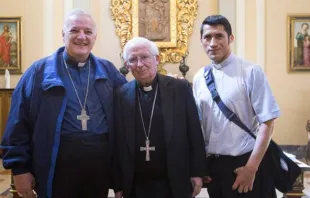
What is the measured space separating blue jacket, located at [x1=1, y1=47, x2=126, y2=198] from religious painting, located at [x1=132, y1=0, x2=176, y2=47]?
6135 mm

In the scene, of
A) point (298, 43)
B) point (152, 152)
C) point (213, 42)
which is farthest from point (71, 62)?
point (298, 43)

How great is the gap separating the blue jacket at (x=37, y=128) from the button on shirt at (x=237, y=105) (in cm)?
96

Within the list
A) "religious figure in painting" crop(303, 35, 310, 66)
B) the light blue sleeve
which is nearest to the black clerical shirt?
the light blue sleeve

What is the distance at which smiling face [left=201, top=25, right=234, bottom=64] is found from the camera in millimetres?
2408

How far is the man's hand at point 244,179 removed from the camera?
7.59ft

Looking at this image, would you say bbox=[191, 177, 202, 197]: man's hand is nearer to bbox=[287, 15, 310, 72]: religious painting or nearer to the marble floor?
the marble floor

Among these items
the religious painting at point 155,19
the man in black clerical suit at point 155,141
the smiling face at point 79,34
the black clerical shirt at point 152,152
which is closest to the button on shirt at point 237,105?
the man in black clerical suit at point 155,141

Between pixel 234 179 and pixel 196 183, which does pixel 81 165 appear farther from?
pixel 234 179

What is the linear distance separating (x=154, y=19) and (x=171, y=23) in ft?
1.28

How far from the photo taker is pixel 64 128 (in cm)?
240

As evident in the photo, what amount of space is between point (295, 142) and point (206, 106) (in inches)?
240

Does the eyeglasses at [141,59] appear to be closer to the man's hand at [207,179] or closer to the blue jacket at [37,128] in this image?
the blue jacket at [37,128]

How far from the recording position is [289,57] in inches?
311

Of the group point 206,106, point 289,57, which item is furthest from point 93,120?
point 289,57
